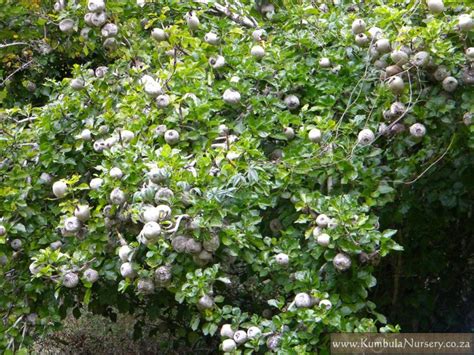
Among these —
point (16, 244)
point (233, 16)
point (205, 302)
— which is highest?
point (233, 16)

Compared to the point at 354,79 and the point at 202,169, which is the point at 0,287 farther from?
the point at 354,79

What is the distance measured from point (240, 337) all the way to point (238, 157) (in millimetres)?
548

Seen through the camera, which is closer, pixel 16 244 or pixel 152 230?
pixel 152 230

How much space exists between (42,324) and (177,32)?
1.22 m

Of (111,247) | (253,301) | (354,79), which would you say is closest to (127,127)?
(111,247)

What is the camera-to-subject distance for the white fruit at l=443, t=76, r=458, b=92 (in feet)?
8.59

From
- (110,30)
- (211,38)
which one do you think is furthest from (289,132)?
(110,30)

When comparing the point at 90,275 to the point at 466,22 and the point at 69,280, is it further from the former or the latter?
the point at 466,22

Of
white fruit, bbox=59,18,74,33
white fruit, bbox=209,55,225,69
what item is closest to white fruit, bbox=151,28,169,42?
white fruit, bbox=209,55,225,69

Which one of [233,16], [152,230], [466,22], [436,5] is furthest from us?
[233,16]

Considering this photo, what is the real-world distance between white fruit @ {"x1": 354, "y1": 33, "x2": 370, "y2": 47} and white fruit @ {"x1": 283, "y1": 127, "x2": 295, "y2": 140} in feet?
1.24

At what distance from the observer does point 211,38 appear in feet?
10.0

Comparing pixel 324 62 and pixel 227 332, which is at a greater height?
pixel 324 62

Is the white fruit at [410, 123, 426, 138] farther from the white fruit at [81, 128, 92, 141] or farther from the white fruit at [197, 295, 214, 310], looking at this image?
the white fruit at [81, 128, 92, 141]
